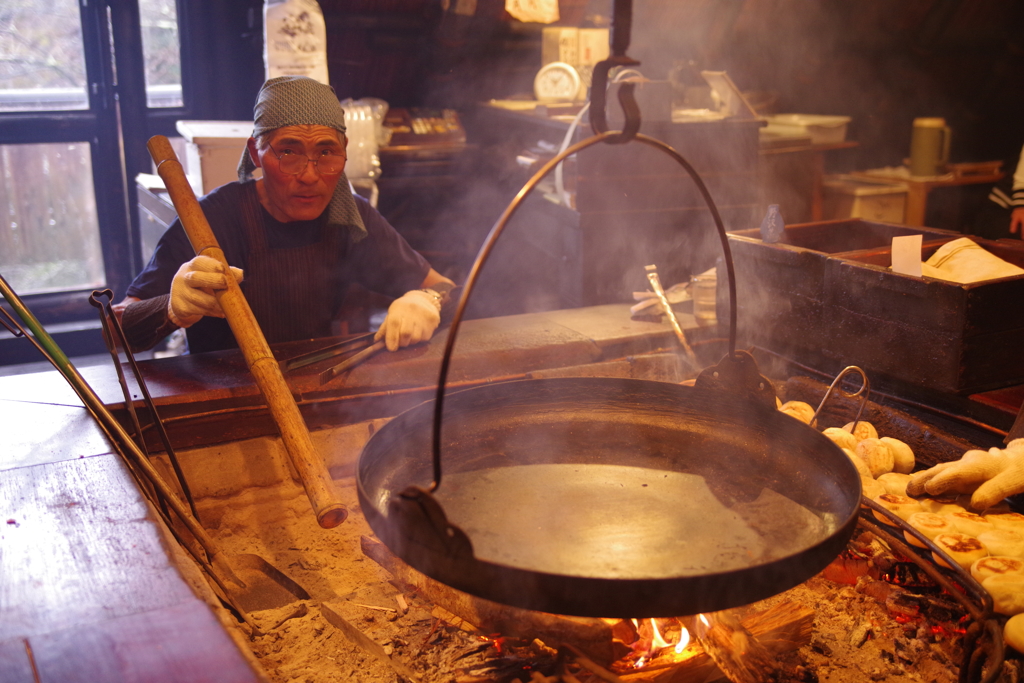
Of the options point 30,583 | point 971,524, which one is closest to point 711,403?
point 971,524

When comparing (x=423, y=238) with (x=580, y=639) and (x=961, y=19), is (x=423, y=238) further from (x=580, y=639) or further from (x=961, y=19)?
(x=961, y=19)

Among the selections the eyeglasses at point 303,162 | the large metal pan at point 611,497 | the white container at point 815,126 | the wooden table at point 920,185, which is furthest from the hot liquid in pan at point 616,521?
the wooden table at point 920,185

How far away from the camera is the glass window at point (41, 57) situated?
5.29 metres

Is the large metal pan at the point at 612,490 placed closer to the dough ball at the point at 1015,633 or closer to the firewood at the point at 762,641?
the firewood at the point at 762,641

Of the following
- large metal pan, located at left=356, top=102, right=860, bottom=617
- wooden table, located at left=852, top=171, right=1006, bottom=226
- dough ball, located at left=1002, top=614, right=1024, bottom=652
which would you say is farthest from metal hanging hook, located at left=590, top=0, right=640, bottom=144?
wooden table, located at left=852, top=171, right=1006, bottom=226

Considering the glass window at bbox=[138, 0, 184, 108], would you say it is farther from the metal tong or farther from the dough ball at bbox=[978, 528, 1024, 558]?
the dough ball at bbox=[978, 528, 1024, 558]

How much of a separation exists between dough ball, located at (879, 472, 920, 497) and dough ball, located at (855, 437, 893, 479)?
0.08ft

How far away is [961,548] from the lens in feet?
6.27

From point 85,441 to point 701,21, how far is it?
4.99 metres

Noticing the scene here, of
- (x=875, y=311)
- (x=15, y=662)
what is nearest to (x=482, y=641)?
(x=15, y=662)

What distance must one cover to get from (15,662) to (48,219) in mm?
5592

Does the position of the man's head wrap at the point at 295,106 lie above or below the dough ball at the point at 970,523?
Answer: above

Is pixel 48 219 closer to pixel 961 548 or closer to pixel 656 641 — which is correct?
pixel 656 641

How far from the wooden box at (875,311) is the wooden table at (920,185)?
10.3 ft
